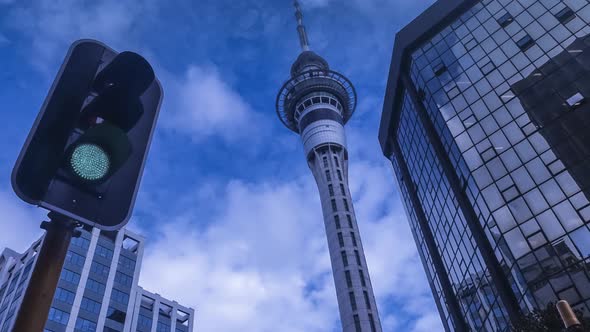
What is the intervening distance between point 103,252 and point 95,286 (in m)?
7.19

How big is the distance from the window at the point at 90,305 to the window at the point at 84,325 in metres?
1.97

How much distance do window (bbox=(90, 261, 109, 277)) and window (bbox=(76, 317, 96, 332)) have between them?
9136 mm

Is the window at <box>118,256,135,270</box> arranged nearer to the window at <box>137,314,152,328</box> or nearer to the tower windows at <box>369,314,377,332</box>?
the window at <box>137,314,152,328</box>

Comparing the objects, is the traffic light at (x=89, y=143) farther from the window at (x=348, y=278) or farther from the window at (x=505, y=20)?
the window at (x=348, y=278)

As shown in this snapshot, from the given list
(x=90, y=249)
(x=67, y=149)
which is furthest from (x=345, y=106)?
(x=67, y=149)

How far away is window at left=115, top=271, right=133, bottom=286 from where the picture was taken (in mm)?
79856

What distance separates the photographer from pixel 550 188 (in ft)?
92.2

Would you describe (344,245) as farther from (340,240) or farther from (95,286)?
(95,286)

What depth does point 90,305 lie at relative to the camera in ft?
235

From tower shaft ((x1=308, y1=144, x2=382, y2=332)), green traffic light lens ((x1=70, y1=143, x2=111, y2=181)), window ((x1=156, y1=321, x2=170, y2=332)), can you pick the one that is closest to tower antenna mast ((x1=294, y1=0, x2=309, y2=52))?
tower shaft ((x1=308, y1=144, x2=382, y2=332))

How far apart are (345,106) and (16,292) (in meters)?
73.0

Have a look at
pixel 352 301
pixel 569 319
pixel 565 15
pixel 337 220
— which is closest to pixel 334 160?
pixel 337 220

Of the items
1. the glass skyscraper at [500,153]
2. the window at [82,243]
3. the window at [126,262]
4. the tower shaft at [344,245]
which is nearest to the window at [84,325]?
the window at [82,243]

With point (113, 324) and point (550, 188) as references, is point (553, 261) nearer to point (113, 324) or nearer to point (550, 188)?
point (550, 188)
